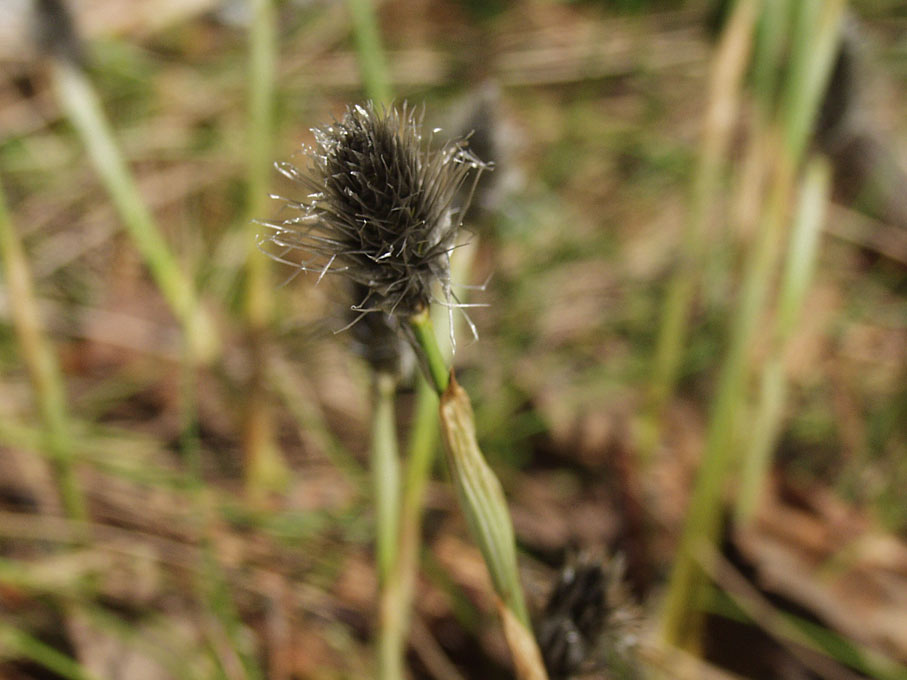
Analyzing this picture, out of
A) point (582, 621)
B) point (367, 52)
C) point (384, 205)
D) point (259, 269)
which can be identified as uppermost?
point (367, 52)

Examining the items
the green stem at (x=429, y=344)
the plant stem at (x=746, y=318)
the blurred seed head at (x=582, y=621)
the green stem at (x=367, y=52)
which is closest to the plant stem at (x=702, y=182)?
the plant stem at (x=746, y=318)

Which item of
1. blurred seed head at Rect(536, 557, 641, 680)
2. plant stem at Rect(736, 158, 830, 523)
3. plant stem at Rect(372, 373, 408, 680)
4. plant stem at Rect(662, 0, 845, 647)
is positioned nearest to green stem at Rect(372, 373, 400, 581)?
plant stem at Rect(372, 373, 408, 680)

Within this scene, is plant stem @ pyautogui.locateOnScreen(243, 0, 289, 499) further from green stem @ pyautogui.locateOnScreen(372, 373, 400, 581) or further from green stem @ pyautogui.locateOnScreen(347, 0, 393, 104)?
green stem @ pyautogui.locateOnScreen(372, 373, 400, 581)

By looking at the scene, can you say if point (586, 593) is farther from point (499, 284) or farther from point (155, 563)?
point (499, 284)

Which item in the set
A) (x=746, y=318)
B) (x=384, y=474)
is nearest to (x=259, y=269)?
(x=384, y=474)

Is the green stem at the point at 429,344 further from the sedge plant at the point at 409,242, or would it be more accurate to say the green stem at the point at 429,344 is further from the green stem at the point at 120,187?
the green stem at the point at 120,187

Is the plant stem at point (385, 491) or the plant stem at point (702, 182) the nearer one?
the plant stem at point (385, 491)

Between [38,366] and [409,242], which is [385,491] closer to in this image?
[409,242]

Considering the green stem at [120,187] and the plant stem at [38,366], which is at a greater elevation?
the green stem at [120,187]
